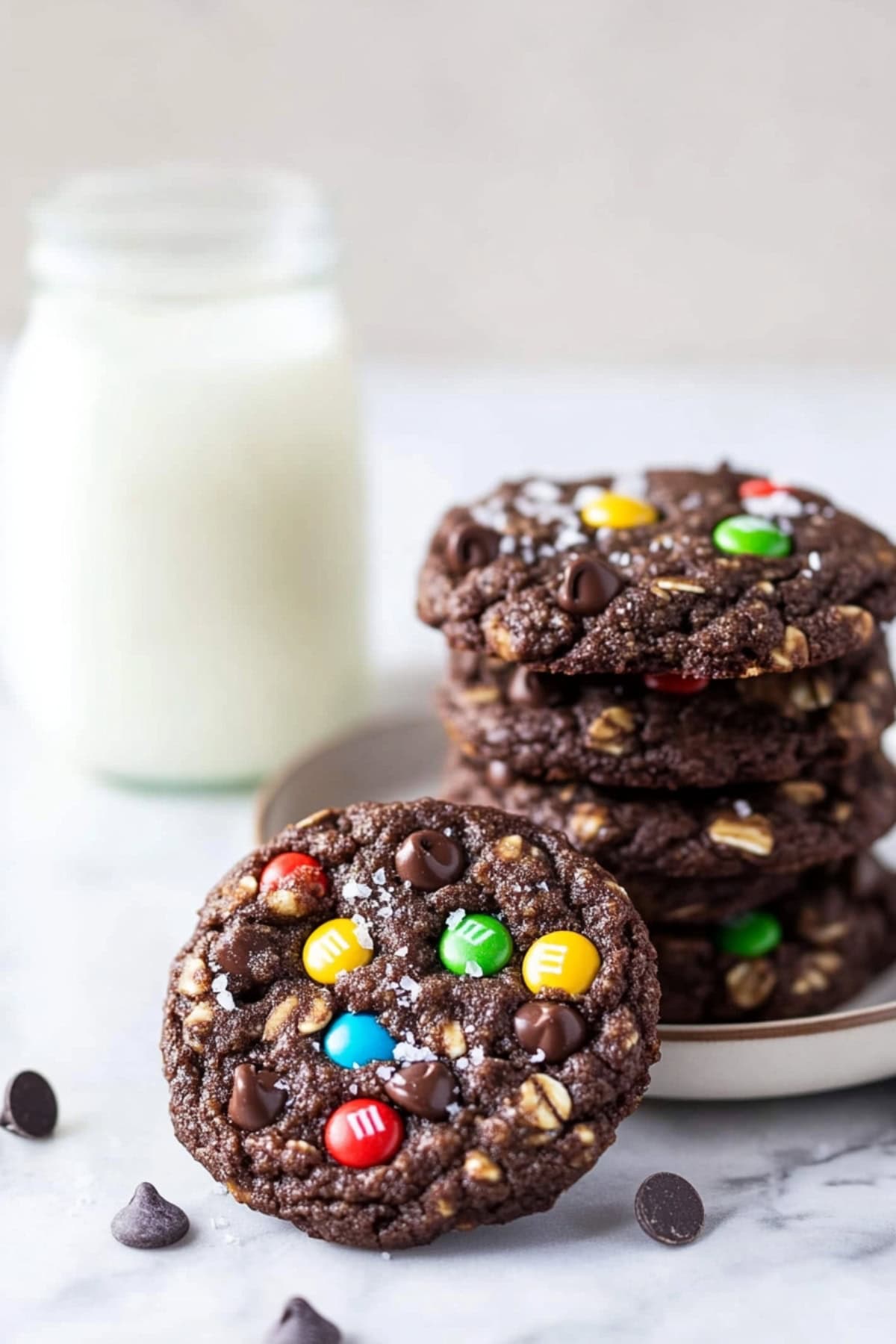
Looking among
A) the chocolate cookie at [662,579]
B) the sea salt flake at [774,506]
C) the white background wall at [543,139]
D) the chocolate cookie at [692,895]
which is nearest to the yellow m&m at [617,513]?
the chocolate cookie at [662,579]

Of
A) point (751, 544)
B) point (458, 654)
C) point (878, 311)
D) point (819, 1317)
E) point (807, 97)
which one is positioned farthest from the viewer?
point (878, 311)

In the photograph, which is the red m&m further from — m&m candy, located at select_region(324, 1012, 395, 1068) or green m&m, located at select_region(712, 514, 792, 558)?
m&m candy, located at select_region(324, 1012, 395, 1068)

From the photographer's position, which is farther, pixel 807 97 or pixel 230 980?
pixel 807 97

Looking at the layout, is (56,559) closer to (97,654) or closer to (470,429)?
(97,654)

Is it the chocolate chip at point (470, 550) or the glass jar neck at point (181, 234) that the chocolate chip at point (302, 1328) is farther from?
the glass jar neck at point (181, 234)

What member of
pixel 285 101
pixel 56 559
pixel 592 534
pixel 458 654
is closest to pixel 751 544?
pixel 592 534
